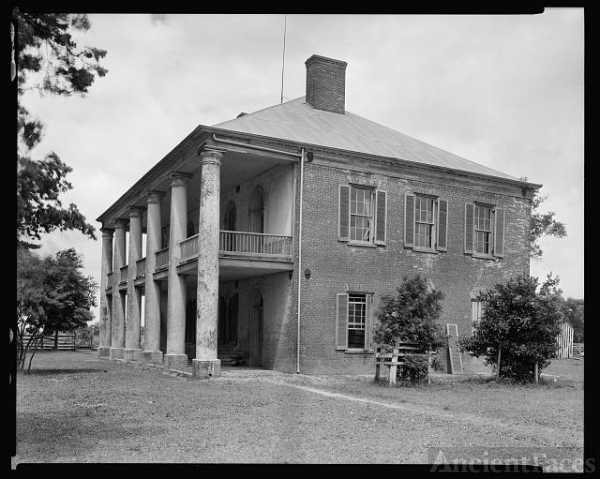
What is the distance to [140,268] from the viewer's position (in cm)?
2619

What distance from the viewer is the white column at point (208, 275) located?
17734mm

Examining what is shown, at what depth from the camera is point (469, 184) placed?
882 inches

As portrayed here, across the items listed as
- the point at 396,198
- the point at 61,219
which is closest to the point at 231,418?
the point at 61,219

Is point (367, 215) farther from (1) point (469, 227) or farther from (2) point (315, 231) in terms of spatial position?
(1) point (469, 227)

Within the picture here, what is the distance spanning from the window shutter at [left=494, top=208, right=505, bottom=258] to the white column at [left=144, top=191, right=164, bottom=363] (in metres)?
12.1

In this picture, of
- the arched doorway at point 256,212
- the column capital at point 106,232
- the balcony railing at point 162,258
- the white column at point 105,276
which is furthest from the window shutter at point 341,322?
the column capital at point 106,232

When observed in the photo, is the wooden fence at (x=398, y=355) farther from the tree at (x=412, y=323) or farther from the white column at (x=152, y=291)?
the white column at (x=152, y=291)

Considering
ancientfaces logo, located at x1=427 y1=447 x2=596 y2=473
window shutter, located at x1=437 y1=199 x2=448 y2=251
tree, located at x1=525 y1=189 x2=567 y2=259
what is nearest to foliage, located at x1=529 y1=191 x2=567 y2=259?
tree, located at x1=525 y1=189 x2=567 y2=259

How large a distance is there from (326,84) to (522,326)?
11.8 metres

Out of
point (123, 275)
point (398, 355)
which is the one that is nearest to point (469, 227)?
point (398, 355)

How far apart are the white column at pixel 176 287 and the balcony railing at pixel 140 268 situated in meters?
5.21

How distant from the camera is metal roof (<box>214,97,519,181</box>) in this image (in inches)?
781

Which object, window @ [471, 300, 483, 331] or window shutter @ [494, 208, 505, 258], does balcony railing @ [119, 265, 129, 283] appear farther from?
window shutter @ [494, 208, 505, 258]
